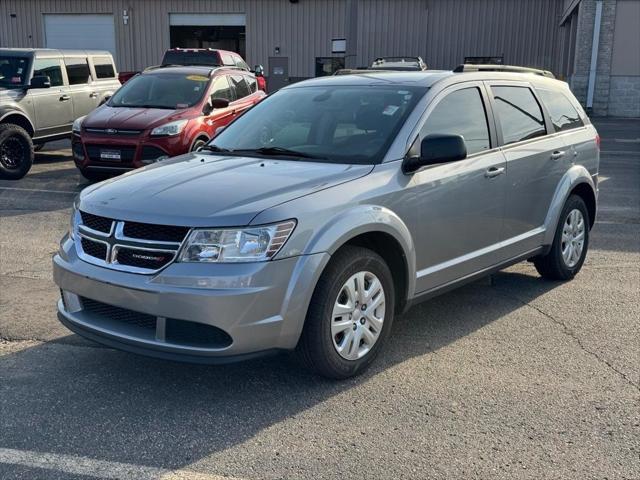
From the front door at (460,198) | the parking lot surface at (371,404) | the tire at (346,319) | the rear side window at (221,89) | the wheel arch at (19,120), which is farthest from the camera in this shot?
the rear side window at (221,89)

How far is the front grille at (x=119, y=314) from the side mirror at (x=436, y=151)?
175 centimetres

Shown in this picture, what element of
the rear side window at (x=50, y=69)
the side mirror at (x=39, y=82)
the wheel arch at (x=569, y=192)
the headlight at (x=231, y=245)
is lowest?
the wheel arch at (x=569, y=192)

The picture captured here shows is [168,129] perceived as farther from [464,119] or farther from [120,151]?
[464,119]

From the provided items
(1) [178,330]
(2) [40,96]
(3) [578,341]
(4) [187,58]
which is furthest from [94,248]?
(4) [187,58]

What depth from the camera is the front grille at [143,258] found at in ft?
11.9

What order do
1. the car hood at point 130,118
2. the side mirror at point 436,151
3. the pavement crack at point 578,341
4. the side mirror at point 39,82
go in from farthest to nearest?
the side mirror at point 39,82 < the car hood at point 130,118 < the side mirror at point 436,151 < the pavement crack at point 578,341

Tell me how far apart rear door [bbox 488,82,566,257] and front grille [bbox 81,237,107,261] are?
283 cm

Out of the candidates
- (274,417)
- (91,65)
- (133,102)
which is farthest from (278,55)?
(274,417)

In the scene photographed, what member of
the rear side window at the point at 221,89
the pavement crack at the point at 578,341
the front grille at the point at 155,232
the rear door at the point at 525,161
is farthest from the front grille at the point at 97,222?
the rear side window at the point at 221,89

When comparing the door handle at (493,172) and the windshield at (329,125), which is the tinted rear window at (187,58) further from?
the door handle at (493,172)

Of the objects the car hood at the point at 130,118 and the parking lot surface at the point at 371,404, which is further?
the car hood at the point at 130,118

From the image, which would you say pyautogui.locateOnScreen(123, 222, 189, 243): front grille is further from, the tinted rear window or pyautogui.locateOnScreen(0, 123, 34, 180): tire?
the tinted rear window

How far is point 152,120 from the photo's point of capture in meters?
10.3

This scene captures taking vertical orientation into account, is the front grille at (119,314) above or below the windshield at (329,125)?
below
